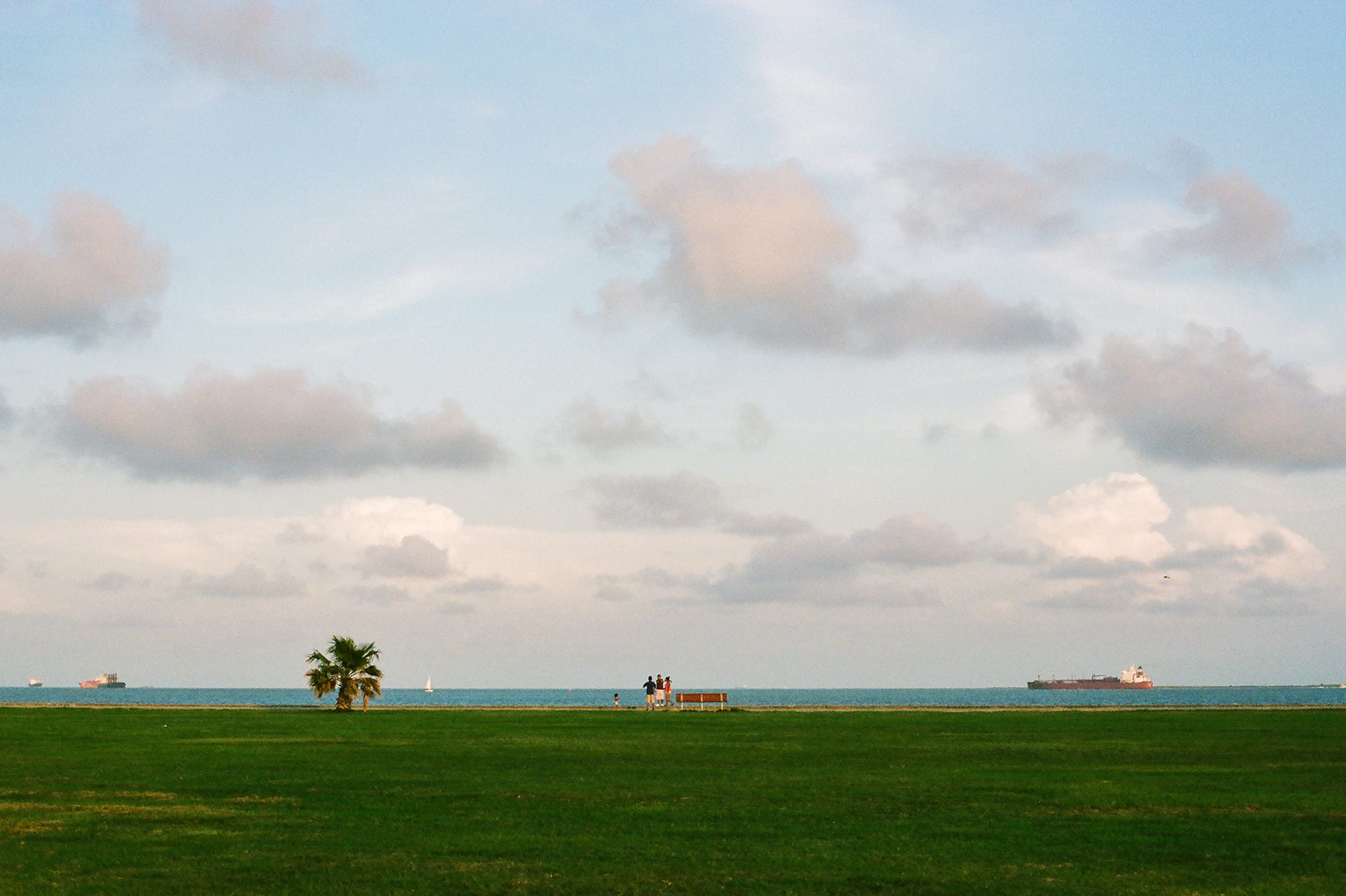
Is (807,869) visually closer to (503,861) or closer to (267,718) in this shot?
(503,861)

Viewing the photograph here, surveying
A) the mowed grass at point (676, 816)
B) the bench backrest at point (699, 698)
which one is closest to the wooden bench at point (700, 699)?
the bench backrest at point (699, 698)

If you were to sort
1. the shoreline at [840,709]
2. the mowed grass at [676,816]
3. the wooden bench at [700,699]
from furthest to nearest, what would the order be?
the wooden bench at [700,699]
the shoreline at [840,709]
the mowed grass at [676,816]

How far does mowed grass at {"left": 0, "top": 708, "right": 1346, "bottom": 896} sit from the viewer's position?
537 inches

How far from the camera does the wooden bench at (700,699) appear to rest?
6950 cm

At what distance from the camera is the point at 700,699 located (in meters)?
70.1

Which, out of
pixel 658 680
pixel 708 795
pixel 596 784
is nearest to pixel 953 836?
pixel 708 795

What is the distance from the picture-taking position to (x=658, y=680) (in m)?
66.9

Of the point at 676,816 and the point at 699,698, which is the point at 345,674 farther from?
the point at 676,816

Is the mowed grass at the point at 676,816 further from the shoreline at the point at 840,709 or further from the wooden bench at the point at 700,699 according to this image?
the wooden bench at the point at 700,699

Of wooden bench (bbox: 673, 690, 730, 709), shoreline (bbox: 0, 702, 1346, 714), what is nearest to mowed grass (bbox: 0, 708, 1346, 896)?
shoreline (bbox: 0, 702, 1346, 714)

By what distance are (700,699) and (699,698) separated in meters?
0.14

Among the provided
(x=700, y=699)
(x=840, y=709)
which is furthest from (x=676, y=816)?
(x=700, y=699)

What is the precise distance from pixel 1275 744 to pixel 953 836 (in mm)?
21547

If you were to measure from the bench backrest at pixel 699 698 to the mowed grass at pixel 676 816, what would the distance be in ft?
109
